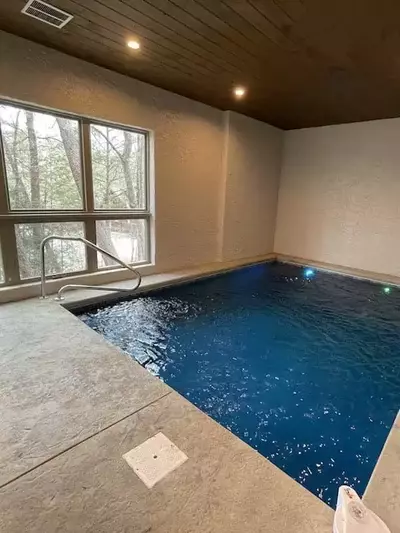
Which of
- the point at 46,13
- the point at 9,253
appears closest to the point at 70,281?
the point at 9,253

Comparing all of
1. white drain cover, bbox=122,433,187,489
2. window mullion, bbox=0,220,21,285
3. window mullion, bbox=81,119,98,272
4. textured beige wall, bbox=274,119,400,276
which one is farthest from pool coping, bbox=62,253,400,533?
white drain cover, bbox=122,433,187,489

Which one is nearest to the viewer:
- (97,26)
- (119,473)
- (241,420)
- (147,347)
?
(119,473)

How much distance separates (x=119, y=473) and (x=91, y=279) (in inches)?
117

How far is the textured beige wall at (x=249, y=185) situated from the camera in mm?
5383

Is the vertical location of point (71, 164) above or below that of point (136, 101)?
below

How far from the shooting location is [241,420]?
6.44 ft

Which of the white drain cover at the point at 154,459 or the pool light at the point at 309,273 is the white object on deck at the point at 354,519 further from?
the pool light at the point at 309,273

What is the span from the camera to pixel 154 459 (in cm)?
135

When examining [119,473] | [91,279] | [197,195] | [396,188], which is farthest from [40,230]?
[396,188]

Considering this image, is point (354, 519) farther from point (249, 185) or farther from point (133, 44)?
point (249, 185)

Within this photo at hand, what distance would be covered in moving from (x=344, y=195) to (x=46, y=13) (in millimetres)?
5371

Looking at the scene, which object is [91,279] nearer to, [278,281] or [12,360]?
[12,360]

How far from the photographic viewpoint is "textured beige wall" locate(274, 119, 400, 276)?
5.27 m

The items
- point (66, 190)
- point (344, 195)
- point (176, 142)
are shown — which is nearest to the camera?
point (66, 190)
